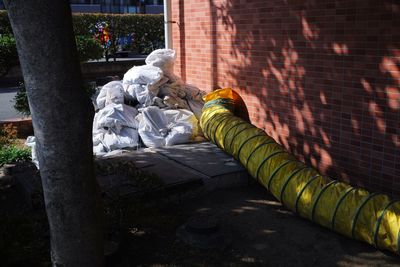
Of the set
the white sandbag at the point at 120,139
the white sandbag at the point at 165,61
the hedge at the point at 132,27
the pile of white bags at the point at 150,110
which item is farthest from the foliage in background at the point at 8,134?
the hedge at the point at 132,27

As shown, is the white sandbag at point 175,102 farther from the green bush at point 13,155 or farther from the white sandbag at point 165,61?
the green bush at point 13,155

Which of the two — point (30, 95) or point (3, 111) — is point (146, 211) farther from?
point (3, 111)

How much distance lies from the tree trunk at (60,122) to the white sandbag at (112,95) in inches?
192

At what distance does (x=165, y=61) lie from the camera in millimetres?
8219

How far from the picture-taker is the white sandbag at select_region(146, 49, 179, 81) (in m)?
8.19

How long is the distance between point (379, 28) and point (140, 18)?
57.1 feet

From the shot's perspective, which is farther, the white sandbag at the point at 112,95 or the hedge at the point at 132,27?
the hedge at the point at 132,27

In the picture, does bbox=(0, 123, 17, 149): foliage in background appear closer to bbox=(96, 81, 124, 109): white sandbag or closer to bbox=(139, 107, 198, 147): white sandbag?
bbox=(96, 81, 124, 109): white sandbag

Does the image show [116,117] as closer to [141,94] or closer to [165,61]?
[141,94]

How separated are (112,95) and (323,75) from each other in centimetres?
366

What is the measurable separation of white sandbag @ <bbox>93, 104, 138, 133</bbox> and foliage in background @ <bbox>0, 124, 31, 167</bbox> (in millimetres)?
1161

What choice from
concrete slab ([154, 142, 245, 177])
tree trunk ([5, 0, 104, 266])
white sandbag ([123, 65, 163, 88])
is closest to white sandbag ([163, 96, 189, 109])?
white sandbag ([123, 65, 163, 88])

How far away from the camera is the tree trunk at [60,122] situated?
8.50 ft

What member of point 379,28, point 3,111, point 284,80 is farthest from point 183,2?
point 3,111
